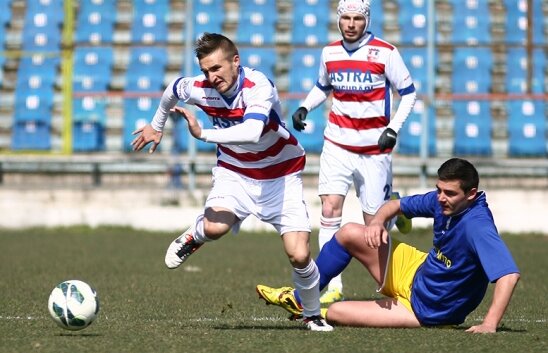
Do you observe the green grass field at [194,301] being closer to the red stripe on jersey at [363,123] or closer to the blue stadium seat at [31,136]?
the red stripe on jersey at [363,123]

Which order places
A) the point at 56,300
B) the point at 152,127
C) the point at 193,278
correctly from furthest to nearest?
the point at 193,278 < the point at 152,127 < the point at 56,300

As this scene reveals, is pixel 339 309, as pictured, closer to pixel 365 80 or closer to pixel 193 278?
pixel 365 80

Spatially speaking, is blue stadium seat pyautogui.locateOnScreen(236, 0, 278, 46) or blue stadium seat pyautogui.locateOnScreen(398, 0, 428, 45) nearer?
blue stadium seat pyautogui.locateOnScreen(398, 0, 428, 45)

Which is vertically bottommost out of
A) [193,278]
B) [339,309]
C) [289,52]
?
[193,278]

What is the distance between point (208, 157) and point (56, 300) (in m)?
9.42

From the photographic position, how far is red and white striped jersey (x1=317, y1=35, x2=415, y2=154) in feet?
29.8

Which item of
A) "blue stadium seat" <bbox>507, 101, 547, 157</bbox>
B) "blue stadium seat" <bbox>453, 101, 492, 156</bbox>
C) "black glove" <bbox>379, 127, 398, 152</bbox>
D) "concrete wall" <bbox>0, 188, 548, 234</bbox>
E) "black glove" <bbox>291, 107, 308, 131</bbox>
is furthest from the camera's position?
"blue stadium seat" <bbox>453, 101, 492, 156</bbox>

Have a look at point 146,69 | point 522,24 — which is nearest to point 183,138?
point 146,69

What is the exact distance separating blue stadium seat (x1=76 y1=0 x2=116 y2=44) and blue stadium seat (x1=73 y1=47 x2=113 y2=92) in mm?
232

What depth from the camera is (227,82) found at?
7.09m

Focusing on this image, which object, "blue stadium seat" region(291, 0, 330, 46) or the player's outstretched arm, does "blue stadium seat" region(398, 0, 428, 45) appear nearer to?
"blue stadium seat" region(291, 0, 330, 46)

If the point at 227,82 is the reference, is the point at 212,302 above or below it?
below

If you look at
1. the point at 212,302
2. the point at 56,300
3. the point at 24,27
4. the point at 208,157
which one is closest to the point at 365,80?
the point at 212,302

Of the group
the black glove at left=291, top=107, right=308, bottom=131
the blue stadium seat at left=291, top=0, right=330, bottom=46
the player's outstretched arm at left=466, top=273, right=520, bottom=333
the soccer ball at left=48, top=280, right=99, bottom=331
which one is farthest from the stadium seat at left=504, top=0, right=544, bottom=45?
the soccer ball at left=48, top=280, right=99, bottom=331
